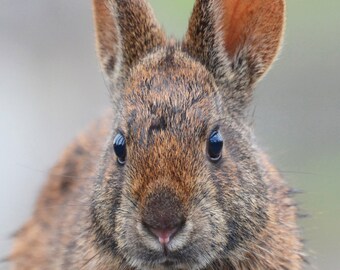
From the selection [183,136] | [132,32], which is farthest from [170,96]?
[132,32]

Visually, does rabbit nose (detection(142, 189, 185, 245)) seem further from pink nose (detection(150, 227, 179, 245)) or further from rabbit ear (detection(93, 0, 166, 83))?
A: rabbit ear (detection(93, 0, 166, 83))

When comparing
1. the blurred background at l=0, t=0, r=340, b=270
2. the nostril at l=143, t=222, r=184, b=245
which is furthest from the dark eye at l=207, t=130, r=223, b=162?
the blurred background at l=0, t=0, r=340, b=270

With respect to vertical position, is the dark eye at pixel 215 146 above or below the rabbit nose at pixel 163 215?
above

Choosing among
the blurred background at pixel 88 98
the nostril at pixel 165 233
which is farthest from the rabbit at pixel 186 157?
the blurred background at pixel 88 98

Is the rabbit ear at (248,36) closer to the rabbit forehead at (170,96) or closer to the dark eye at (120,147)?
the rabbit forehead at (170,96)

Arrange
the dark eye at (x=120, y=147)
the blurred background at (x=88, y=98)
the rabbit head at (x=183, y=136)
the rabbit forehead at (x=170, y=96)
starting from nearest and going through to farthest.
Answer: the rabbit head at (x=183, y=136) → the rabbit forehead at (x=170, y=96) → the dark eye at (x=120, y=147) → the blurred background at (x=88, y=98)

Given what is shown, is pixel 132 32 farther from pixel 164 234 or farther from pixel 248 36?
pixel 164 234
